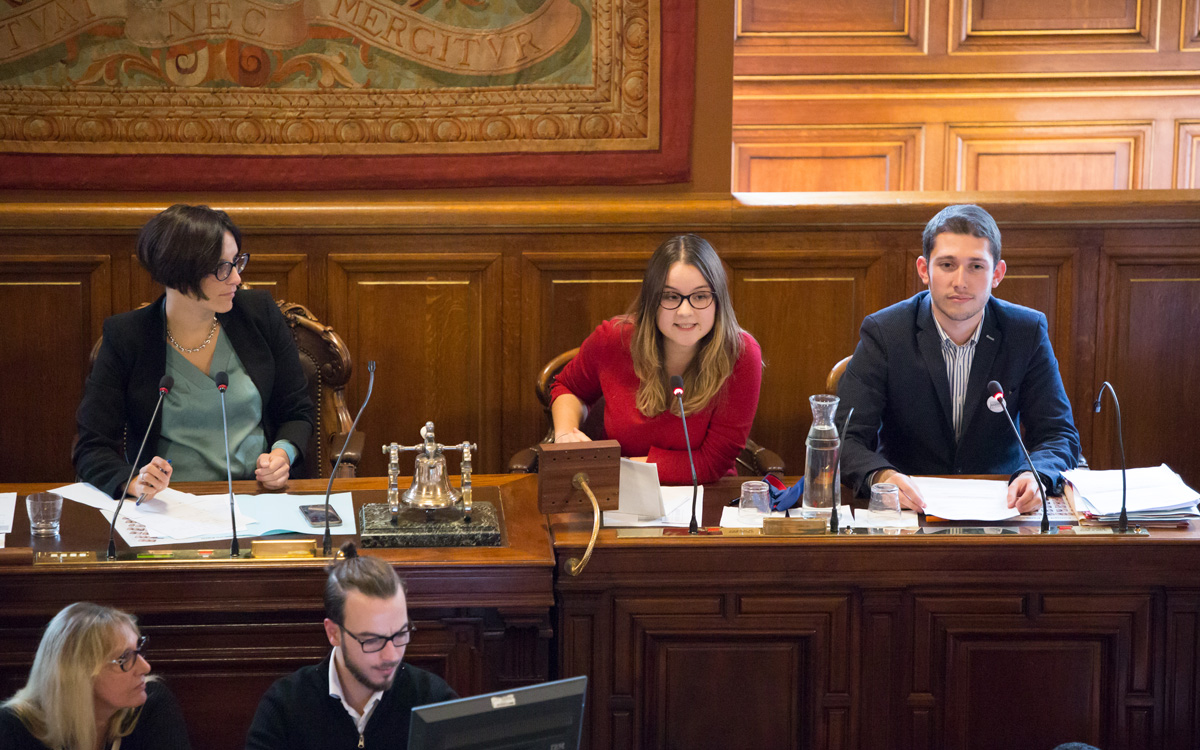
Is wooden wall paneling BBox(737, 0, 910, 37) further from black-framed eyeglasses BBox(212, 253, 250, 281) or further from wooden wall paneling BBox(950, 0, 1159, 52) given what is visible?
black-framed eyeglasses BBox(212, 253, 250, 281)

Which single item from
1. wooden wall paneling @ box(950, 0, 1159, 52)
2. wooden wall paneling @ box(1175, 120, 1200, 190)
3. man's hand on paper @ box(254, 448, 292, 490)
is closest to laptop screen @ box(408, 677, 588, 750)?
man's hand on paper @ box(254, 448, 292, 490)

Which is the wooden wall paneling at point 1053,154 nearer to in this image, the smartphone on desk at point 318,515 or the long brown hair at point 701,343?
the long brown hair at point 701,343

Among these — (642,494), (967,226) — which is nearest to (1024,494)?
(967,226)

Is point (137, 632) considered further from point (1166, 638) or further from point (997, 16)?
point (997, 16)

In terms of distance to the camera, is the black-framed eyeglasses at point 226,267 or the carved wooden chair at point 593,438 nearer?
the black-framed eyeglasses at point 226,267

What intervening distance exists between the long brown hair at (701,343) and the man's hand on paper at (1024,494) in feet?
2.37

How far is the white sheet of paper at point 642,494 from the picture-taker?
2.48 metres

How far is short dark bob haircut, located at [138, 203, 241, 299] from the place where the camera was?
2781 mm

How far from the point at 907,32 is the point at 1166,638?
3245 millimetres

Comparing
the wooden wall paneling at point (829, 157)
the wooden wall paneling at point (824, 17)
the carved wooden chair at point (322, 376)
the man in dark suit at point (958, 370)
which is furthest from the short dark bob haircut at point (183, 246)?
the wooden wall paneling at point (824, 17)

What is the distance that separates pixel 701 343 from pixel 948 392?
61 cm

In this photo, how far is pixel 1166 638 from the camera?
7.79ft

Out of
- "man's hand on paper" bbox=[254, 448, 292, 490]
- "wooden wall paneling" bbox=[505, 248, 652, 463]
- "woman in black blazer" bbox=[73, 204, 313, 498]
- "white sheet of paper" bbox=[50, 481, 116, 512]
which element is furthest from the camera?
"wooden wall paneling" bbox=[505, 248, 652, 463]

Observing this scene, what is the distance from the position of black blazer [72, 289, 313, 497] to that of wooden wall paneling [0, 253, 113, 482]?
0.82 metres
